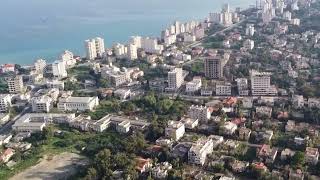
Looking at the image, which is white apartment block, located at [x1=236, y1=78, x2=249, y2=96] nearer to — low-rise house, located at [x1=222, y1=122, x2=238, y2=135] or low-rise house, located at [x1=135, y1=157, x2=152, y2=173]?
low-rise house, located at [x1=222, y1=122, x2=238, y2=135]

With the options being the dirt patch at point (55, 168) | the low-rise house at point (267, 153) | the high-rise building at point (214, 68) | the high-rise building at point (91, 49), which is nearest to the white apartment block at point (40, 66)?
the high-rise building at point (91, 49)

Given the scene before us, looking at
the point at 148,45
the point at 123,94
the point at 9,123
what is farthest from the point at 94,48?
the point at 9,123

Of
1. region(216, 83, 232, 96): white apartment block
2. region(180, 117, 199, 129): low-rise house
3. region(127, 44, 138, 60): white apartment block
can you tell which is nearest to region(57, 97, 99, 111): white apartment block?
region(180, 117, 199, 129): low-rise house

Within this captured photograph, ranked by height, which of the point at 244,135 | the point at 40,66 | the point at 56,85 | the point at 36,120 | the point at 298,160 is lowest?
the point at 298,160

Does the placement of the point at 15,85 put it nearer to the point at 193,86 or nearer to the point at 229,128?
the point at 193,86

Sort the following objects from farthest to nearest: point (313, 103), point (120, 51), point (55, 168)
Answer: point (120, 51) → point (313, 103) → point (55, 168)

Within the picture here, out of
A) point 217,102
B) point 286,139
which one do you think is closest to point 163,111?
point 217,102

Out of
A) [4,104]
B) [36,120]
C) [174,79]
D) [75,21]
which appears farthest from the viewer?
[75,21]
